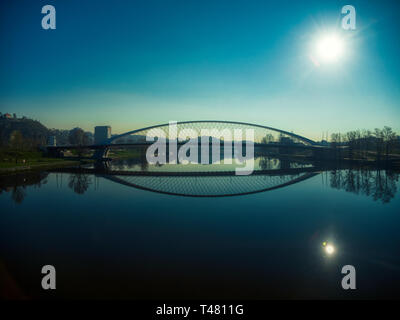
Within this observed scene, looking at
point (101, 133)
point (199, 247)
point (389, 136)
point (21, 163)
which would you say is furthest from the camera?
point (101, 133)

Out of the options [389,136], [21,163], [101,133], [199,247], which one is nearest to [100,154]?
[21,163]

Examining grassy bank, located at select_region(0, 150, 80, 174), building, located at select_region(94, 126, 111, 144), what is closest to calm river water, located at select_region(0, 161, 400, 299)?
grassy bank, located at select_region(0, 150, 80, 174)

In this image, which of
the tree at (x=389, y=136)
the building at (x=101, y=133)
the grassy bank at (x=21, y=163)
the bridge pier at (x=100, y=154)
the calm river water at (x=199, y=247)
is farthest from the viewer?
the building at (x=101, y=133)

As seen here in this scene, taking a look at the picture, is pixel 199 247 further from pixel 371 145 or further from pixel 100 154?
pixel 371 145

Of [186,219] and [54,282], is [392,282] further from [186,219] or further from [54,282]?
[54,282]

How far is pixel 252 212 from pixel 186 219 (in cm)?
231

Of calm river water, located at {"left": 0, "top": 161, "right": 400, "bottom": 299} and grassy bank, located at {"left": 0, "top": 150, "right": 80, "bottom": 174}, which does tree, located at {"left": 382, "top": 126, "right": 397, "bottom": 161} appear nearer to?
calm river water, located at {"left": 0, "top": 161, "right": 400, "bottom": 299}

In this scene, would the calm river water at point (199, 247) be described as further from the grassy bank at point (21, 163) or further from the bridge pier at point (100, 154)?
the bridge pier at point (100, 154)

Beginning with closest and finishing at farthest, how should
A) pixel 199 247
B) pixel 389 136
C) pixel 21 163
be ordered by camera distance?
1. pixel 199 247
2. pixel 21 163
3. pixel 389 136

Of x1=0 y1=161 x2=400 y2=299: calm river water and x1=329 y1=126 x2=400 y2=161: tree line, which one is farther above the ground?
x1=329 y1=126 x2=400 y2=161: tree line

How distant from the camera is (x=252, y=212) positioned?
7598mm

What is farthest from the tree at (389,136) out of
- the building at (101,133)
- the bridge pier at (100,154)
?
the building at (101,133)
